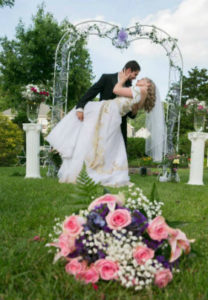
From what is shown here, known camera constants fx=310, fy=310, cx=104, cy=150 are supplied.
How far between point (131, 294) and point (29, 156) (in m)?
6.41

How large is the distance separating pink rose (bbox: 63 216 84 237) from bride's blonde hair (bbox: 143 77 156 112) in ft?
16.1

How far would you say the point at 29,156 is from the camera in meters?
7.63

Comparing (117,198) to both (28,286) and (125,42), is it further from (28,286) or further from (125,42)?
(125,42)

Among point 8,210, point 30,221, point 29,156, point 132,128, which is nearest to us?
point 30,221

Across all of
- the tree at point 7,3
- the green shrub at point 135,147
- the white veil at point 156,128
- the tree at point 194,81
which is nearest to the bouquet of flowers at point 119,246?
the white veil at point 156,128

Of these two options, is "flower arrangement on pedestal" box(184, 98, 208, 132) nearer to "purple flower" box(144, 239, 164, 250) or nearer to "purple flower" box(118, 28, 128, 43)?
"purple flower" box(118, 28, 128, 43)

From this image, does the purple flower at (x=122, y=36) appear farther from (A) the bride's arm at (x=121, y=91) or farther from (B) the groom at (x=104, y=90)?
(A) the bride's arm at (x=121, y=91)

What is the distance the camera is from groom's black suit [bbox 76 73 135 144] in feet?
21.4

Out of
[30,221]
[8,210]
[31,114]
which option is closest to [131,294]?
[30,221]

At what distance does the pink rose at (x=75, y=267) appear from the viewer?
65.6 inches

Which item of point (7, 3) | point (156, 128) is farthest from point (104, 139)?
point (7, 3)

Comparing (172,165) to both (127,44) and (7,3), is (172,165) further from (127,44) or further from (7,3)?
(7,3)

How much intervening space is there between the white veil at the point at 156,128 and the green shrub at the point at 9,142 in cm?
1008

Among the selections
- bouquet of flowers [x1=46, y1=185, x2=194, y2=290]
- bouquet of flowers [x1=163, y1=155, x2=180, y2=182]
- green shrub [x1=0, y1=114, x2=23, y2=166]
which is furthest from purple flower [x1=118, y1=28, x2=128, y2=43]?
green shrub [x1=0, y1=114, x2=23, y2=166]
